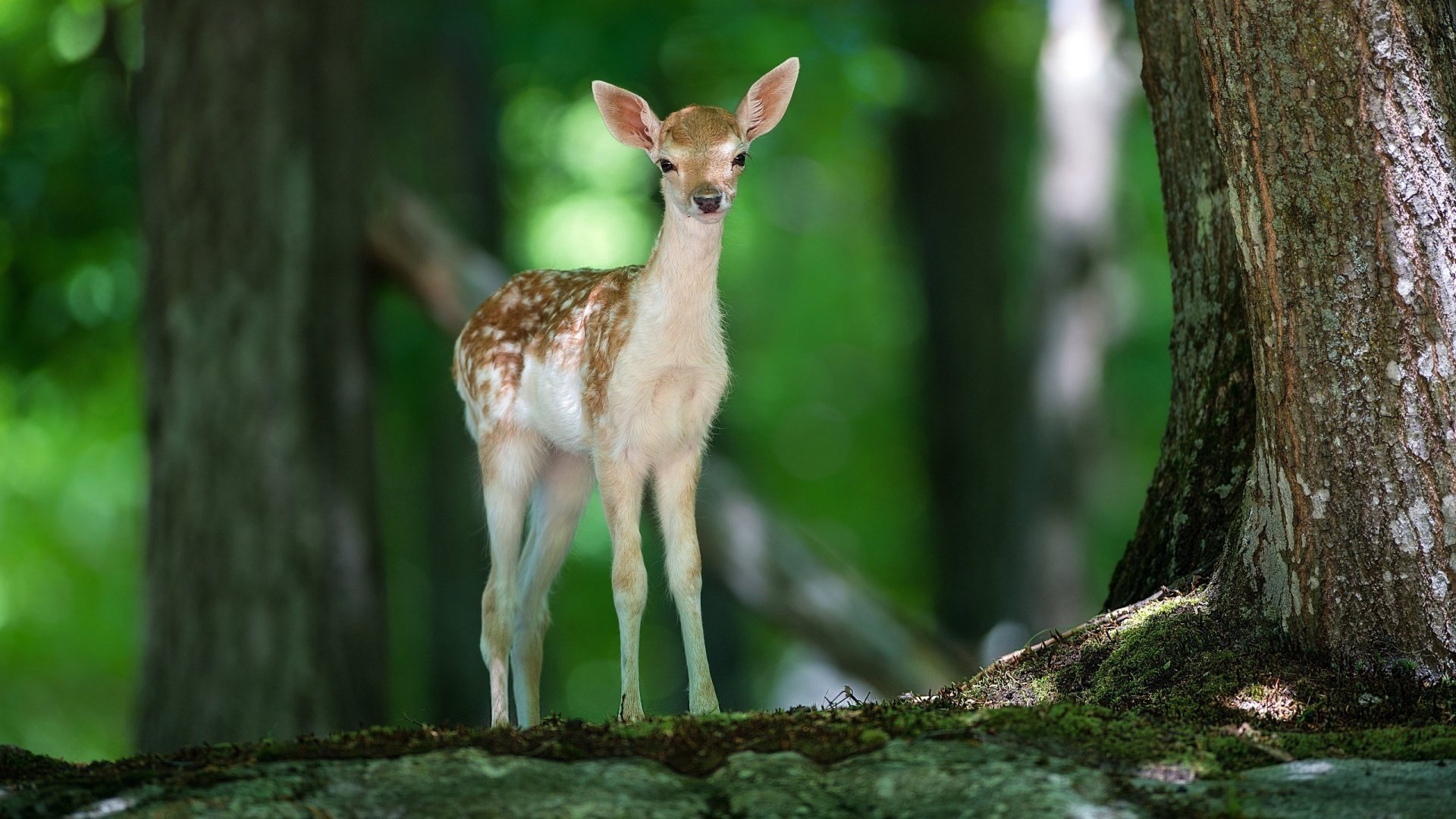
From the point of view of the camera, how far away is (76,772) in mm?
4168

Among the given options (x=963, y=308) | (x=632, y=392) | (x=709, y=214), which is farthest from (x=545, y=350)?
(x=963, y=308)

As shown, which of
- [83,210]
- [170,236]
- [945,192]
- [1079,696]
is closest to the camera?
[1079,696]

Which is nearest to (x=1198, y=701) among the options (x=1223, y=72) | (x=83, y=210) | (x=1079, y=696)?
(x=1079, y=696)

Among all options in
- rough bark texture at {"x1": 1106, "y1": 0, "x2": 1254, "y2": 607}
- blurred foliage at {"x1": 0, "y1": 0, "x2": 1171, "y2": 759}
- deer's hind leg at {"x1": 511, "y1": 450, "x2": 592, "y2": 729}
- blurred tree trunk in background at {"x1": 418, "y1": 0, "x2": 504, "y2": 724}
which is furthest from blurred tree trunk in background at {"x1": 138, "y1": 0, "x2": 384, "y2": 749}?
rough bark texture at {"x1": 1106, "y1": 0, "x2": 1254, "y2": 607}

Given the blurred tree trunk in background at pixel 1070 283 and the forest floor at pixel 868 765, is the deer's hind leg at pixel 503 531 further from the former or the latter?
the blurred tree trunk in background at pixel 1070 283

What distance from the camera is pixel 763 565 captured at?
1038cm

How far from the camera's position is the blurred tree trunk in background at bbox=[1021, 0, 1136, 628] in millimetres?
11672

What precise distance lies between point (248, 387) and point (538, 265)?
9.49m

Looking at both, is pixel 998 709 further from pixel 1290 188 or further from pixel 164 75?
pixel 164 75

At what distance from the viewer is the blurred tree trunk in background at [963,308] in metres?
15.0

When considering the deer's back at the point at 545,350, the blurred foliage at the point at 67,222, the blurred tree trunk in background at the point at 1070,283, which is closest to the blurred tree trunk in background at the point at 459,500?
the blurred foliage at the point at 67,222

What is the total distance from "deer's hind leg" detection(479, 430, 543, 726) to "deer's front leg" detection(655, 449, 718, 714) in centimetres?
61

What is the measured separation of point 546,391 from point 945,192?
10.00 meters

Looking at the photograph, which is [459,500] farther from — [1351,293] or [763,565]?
[1351,293]
